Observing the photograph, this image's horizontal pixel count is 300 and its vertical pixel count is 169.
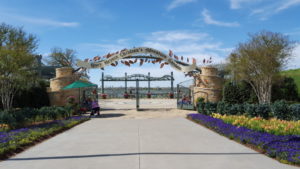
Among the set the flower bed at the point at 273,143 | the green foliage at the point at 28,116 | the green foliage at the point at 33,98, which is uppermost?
the green foliage at the point at 33,98

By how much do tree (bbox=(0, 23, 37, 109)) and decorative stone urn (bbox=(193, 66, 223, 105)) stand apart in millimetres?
11801

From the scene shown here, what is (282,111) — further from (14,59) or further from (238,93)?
(14,59)

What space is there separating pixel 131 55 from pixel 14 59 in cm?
811

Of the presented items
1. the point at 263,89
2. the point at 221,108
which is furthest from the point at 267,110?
the point at 263,89

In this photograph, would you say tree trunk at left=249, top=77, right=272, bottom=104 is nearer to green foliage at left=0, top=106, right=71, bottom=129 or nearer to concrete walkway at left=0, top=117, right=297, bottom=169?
concrete walkway at left=0, top=117, right=297, bottom=169

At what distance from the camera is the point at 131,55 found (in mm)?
19156

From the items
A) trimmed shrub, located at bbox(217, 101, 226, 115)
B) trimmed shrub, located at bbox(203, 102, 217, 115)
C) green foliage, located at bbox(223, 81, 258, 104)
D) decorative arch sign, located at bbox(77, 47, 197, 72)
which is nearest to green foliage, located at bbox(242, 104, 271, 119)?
trimmed shrub, located at bbox(217, 101, 226, 115)

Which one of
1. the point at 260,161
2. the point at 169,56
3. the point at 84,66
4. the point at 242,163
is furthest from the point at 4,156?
A: the point at 169,56

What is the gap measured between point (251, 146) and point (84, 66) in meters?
14.5

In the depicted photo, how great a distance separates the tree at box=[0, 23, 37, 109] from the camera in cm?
1347

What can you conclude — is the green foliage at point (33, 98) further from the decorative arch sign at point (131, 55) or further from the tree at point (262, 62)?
the tree at point (262, 62)

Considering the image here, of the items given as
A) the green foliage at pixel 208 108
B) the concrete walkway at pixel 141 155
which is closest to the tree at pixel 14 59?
the concrete walkway at pixel 141 155

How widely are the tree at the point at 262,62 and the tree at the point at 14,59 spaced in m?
15.0

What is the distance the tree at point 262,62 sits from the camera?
18.7 m
